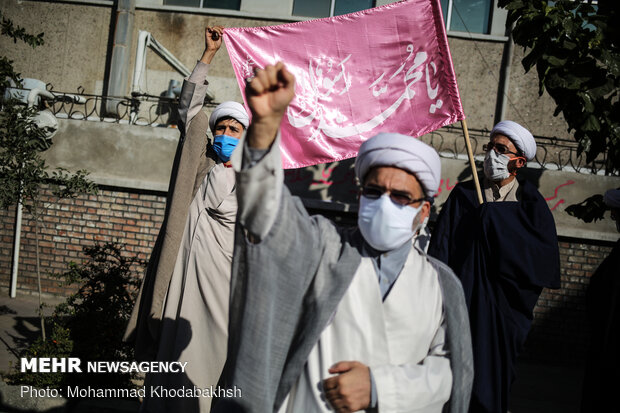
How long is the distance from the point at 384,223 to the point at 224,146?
6.41 feet

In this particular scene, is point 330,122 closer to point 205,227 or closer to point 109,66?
point 205,227

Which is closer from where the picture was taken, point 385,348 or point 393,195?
point 385,348

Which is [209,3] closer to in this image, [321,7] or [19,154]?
[321,7]

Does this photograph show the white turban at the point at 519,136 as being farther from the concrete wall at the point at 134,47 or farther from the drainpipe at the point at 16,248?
the drainpipe at the point at 16,248

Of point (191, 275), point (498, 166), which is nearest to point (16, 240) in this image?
point (191, 275)

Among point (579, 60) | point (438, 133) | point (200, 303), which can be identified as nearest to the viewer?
point (200, 303)

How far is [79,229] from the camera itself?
7.67m

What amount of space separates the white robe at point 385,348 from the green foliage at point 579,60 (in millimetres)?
3370

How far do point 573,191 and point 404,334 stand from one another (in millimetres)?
6419

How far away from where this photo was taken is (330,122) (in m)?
3.99

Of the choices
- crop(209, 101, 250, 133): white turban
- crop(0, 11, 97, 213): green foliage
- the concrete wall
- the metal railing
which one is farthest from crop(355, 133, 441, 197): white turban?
the concrete wall

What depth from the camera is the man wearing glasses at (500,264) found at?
3.20 m

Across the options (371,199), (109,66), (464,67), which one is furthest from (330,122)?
(109,66)

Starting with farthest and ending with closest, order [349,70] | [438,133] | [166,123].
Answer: [166,123] → [438,133] → [349,70]
